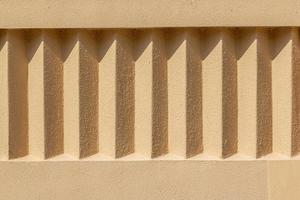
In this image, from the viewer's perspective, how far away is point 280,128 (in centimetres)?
210

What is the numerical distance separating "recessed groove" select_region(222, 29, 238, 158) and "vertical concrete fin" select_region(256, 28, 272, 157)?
0.25 ft

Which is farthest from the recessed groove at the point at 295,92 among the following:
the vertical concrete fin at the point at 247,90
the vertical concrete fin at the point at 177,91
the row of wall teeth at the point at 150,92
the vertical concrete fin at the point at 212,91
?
the vertical concrete fin at the point at 177,91

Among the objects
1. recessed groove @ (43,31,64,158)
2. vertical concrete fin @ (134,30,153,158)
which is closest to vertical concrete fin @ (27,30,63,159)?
recessed groove @ (43,31,64,158)

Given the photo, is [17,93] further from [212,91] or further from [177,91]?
[212,91]

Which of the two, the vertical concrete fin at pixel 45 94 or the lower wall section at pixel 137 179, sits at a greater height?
the vertical concrete fin at pixel 45 94

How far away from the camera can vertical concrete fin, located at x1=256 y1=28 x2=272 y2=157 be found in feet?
6.82

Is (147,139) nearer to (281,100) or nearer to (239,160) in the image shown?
(239,160)

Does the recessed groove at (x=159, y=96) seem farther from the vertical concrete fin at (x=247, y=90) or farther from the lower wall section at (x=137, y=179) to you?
the vertical concrete fin at (x=247, y=90)

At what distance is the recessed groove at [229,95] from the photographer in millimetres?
2076

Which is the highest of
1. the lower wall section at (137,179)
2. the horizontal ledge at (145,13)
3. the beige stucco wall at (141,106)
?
the horizontal ledge at (145,13)

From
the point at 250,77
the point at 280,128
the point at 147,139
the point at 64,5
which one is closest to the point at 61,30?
the point at 64,5

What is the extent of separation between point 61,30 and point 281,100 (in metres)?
0.74

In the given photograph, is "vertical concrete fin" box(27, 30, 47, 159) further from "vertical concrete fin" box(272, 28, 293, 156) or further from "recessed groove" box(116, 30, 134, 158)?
"vertical concrete fin" box(272, 28, 293, 156)

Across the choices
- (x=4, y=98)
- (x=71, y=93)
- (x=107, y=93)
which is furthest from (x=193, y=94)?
(x=4, y=98)
